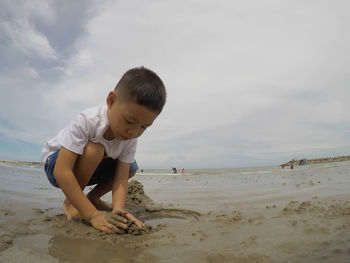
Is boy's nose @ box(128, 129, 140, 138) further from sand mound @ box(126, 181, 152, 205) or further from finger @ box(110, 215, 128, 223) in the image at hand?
sand mound @ box(126, 181, 152, 205)

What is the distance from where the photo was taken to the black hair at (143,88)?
1.84 meters

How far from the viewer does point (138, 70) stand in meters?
2.04

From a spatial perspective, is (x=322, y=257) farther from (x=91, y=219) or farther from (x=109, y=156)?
(x=109, y=156)

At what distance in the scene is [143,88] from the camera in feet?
6.07

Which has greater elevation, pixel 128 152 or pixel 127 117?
pixel 127 117

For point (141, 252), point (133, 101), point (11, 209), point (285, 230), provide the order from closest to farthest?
point (141, 252), point (285, 230), point (133, 101), point (11, 209)

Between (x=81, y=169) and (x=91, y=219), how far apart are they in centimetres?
46

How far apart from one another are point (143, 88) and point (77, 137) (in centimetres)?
69

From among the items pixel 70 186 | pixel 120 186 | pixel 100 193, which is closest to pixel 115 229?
pixel 70 186

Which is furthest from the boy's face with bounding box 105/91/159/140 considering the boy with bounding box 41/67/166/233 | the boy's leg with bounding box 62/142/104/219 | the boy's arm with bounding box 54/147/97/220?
the boy's arm with bounding box 54/147/97/220

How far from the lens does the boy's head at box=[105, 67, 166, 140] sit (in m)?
1.83

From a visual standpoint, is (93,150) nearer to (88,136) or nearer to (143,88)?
(88,136)

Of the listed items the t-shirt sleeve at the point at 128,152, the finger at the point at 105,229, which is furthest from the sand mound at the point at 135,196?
the finger at the point at 105,229

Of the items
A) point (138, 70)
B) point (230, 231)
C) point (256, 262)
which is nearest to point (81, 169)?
point (138, 70)
